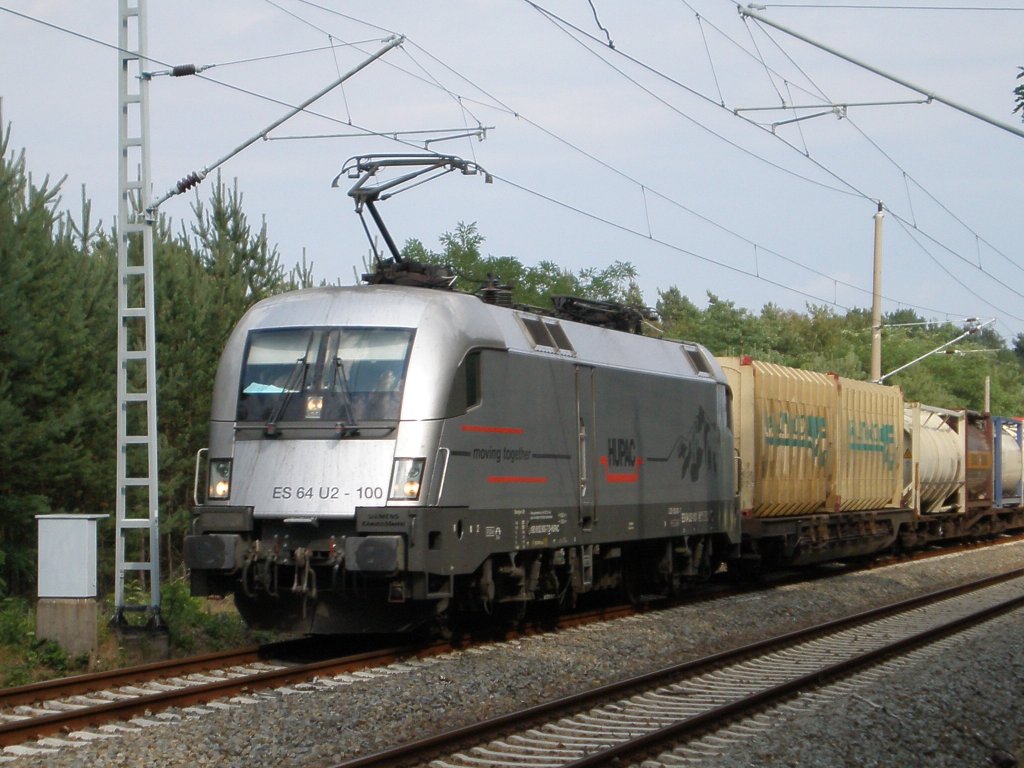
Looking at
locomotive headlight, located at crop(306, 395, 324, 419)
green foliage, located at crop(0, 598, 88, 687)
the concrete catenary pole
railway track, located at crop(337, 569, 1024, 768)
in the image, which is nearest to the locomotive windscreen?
locomotive headlight, located at crop(306, 395, 324, 419)

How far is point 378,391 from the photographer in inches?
477

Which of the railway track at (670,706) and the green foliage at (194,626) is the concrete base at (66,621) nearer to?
the green foliage at (194,626)

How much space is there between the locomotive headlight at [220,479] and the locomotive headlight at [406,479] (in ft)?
5.45

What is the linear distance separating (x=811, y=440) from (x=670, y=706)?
42.2 feet

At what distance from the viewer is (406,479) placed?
38.6ft

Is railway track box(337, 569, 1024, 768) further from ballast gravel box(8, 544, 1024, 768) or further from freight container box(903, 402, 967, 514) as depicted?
freight container box(903, 402, 967, 514)

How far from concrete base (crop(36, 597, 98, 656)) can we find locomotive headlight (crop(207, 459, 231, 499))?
143 cm

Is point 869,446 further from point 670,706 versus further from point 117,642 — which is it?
point 117,642

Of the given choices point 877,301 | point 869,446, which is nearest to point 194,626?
point 869,446

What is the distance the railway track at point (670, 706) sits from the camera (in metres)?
8.57

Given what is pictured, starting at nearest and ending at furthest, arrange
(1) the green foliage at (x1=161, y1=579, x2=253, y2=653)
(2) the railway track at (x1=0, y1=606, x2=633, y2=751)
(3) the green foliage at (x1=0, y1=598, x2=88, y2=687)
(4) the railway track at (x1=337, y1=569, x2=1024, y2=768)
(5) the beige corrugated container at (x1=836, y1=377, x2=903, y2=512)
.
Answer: (4) the railway track at (x1=337, y1=569, x2=1024, y2=768) → (2) the railway track at (x1=0, y1=606, x2=633, y2=751) → (3) the green foliage at (x1=0, y1=598, x2=88, y2=687) → (1) the green foliage at (x1=161, y1=579, x2=253, y2=653) → (5) the beige corrugated container at (x1=836, y1=377, x2=903, y2=512)

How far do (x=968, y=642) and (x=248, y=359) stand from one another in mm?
8146

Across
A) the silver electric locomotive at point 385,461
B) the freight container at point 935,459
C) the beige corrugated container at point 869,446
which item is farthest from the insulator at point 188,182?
the freight container at point 935,459

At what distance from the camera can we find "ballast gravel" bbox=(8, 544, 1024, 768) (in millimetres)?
8414
